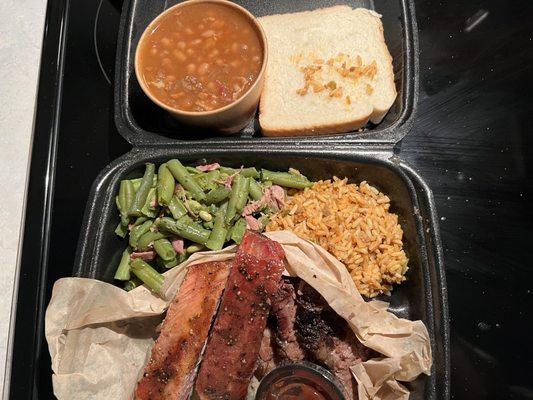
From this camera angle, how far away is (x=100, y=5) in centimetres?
271

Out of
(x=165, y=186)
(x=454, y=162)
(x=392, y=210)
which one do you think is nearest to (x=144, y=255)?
(x=165, y=186)

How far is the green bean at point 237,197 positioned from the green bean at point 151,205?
0.33 metres

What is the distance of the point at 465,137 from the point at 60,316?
210 centimetres

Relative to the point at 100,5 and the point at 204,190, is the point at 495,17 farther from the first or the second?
the point at 100,5

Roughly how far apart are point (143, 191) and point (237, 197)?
42 centimetres

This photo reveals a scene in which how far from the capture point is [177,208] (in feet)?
6.89

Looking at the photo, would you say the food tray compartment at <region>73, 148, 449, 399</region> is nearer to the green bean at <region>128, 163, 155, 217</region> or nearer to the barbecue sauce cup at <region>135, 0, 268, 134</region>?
the green bean at <region>128, 163, 155, 217</region>

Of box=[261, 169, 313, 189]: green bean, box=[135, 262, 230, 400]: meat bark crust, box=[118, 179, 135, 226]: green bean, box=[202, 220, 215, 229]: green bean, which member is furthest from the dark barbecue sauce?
box=[118, 179, 135, 226]: green bean

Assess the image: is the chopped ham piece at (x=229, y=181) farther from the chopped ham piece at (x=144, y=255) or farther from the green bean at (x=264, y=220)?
the chopped ham piece at (x=144, y=255)

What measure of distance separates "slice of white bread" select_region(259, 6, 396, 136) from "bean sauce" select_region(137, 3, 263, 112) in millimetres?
207

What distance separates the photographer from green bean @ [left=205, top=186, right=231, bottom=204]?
2.10 meters

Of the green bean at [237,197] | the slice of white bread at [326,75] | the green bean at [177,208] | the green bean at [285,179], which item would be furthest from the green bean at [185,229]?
the slice of white bread at [326,75]

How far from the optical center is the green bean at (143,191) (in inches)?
82.4

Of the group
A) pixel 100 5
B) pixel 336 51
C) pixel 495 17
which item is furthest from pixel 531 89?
pixel 100 5
